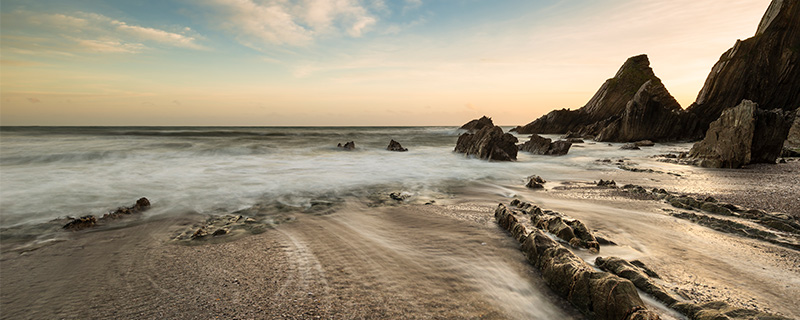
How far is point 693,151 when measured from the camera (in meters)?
12.8

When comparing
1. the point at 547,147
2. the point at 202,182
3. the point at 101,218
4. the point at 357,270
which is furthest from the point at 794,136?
the point at 101,218

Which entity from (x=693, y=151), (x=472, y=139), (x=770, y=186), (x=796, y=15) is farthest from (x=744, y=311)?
(x=796, y=15)

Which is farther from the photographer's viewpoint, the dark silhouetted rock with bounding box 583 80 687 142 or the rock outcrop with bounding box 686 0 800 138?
the rock outcrop with bounding box 686 0 800 138

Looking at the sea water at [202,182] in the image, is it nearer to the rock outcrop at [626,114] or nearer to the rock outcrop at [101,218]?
the rock outcrop at [101,218]

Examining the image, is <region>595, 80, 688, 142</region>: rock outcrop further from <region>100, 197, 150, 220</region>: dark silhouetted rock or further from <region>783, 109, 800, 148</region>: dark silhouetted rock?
<region>100, 197, 150, 220</region>: dark silhouetted rock

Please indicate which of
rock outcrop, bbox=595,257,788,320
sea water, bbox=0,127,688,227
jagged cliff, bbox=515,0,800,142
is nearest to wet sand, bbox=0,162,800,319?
rock outcrop, bbox=595,257,788,320

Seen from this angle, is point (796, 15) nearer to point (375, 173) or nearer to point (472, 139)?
point (472, 139)

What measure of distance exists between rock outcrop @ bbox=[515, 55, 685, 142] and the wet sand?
29682mm

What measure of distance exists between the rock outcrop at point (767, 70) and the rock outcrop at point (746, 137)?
84.0 ft

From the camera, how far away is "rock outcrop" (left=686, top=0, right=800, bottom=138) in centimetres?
3041

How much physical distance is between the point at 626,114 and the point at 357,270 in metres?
34.9

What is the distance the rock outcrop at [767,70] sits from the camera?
3041 cm

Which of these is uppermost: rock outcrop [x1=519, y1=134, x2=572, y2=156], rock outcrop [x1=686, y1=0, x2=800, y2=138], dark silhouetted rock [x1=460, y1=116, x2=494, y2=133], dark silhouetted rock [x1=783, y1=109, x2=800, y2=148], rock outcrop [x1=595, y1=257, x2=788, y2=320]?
rock outcrop [x1=686, y1=0, x2=800, y2=138]

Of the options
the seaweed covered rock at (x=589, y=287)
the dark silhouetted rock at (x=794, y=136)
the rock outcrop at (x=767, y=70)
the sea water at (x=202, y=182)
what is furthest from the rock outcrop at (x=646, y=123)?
the seaweed covered rock at (x=589, y=287)
